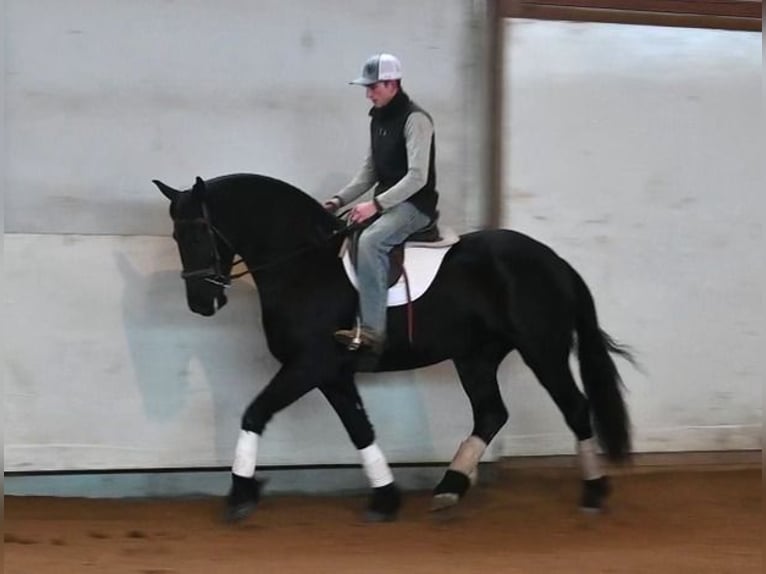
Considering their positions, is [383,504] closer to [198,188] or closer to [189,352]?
[189,352]

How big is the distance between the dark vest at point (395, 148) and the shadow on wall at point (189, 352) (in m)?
1.11

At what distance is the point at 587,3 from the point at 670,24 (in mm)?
552

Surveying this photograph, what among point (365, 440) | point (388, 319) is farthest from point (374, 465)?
point (388, 319)

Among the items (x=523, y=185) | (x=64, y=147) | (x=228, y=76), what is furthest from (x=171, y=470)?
(x=523, y=185)

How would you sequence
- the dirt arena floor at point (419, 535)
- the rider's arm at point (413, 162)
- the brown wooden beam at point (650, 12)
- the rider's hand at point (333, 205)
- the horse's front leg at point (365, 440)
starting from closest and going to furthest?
the dirt arena floor at point (419, 535) → the rider's arm at point (413, 162) → the horse's front leg at point (365, 440) → the rider's hand at point (333, 205) → the brown wooden beam at point (650, 12)

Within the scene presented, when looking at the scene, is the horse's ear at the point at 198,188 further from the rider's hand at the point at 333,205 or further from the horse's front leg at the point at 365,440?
the horse's front leg at the point at 365,440

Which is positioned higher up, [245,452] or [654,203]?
[654,203]

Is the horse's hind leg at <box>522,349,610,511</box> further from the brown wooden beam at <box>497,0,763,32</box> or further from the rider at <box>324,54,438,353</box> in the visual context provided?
the brown wooden beam at <box>497,0,763,32</box>

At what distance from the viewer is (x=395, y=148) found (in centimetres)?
500

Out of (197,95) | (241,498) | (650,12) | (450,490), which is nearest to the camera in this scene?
(241,498)

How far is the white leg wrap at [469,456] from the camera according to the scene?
5.14 metres

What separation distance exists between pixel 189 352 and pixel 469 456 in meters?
1.62

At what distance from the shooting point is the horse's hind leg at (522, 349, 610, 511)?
5.11 metres

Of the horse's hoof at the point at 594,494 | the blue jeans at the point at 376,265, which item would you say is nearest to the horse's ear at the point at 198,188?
the blue jeans at the point at 376,265
